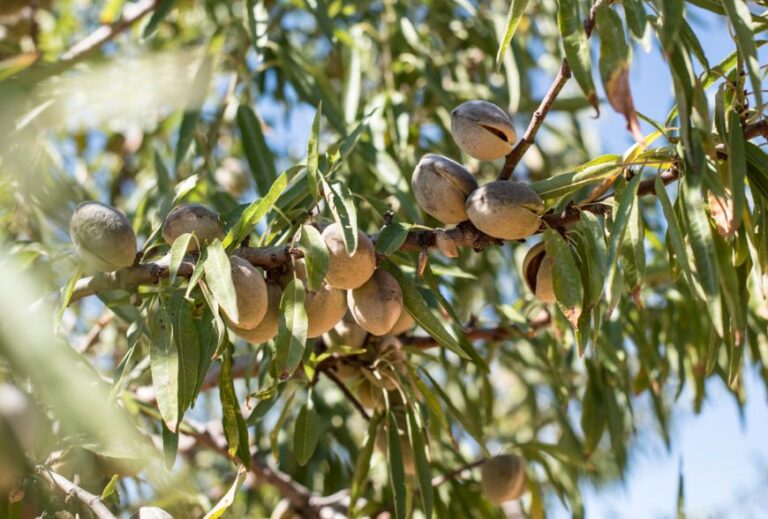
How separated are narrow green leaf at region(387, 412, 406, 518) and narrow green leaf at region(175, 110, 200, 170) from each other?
2.13ft

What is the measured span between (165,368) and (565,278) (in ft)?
1.46

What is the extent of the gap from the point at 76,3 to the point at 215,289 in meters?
2.31

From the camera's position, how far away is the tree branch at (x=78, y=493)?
40.3 inches

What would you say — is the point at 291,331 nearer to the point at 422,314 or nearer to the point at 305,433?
the point at 422,314

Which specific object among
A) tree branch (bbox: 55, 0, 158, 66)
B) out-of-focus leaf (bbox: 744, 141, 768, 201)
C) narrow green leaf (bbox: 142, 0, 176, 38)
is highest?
tree branch (bbox: 55, 0, 158, 66)

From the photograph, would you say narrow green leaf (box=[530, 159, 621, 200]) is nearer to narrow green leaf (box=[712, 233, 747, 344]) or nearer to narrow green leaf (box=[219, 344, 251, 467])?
narrow green leaf (box=[712, 233, 747, 344])

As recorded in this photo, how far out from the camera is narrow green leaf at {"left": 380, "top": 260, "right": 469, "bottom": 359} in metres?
1.00

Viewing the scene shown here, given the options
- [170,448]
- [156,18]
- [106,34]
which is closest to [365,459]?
[170,448]

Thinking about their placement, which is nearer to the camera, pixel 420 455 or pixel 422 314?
pixel 422 314

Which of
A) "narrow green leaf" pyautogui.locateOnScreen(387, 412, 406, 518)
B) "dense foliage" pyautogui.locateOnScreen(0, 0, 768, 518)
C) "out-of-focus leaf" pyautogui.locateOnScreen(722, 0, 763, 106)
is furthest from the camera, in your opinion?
"narrow green leaf" pyautogui.locateOnScreen(387, 412, 406, 518)

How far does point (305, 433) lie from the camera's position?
1257 millimetres

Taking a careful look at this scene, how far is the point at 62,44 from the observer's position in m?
2.41

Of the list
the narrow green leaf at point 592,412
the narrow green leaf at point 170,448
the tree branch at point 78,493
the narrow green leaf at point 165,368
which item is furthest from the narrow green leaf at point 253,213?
the narrow green leaf at point 592,412

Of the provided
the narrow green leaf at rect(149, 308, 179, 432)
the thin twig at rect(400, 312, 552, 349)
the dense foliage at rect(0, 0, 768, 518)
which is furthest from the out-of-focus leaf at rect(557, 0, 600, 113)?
the thin twig at rect(400, 312, 552, 349)
